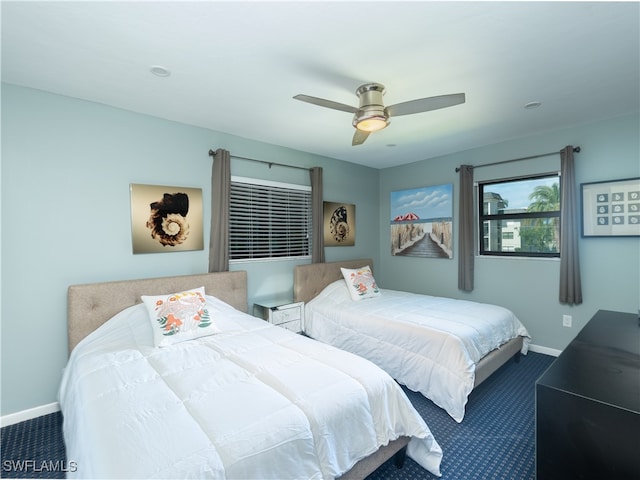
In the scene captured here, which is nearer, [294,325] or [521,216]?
[294,325]

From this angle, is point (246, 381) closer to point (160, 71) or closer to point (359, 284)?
point (160, 71)

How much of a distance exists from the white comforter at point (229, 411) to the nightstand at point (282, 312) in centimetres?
108

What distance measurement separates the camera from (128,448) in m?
1.10

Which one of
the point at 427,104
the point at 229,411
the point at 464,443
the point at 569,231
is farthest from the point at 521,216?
the point at 229,411

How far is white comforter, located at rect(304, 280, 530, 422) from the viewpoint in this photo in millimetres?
2383

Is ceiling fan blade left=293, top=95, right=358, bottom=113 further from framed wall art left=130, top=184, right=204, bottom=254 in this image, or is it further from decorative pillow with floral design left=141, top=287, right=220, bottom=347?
decorative pillow with floral design left=141, top=287, right=220, bottom=347

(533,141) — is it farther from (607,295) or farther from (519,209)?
(607,295)

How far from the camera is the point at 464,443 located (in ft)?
6.73

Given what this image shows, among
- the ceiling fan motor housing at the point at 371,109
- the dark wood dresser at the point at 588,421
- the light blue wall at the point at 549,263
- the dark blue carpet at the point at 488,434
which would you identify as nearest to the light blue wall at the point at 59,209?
the ceiling fan motor housing at the point at 371,109

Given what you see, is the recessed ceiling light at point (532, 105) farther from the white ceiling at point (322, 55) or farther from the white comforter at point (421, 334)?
the white comforter at point (421, 334)

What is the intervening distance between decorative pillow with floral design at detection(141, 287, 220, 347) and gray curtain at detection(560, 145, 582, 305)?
11.7 ft

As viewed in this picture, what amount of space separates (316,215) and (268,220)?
0.70 meters

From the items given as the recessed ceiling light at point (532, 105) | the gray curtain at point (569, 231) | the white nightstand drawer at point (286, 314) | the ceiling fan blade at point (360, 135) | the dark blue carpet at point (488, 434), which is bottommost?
the dark blue carpet at point (488, 434)

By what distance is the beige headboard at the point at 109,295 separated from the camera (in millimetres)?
2332
